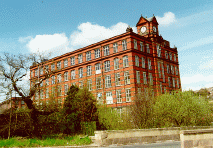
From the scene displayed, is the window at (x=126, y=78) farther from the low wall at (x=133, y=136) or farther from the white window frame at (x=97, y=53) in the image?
the low wall at (x=133, y=136)

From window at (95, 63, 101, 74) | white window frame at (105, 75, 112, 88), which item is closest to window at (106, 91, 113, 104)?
white window frame at (105, 75, 112, 88)

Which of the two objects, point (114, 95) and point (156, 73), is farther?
point (156, 73)

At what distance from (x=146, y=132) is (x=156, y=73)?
29853 mm

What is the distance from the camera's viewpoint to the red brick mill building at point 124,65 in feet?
128

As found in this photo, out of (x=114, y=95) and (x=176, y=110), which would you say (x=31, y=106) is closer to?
(x=176, y=110)

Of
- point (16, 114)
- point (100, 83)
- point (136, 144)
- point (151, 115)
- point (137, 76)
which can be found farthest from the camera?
point (100, 83)

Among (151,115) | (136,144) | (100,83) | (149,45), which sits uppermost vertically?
(149,45)

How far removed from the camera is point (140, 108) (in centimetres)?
2012

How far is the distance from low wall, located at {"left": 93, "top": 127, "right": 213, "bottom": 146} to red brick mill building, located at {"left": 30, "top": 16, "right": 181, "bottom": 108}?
63.5ft

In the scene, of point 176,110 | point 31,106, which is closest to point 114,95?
point 176,110

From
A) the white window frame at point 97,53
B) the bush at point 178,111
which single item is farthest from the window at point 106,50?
the bush at point 178,111

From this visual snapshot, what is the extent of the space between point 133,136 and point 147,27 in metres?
35.1

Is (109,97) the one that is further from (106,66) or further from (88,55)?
(88,55)

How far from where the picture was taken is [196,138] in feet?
28.4
